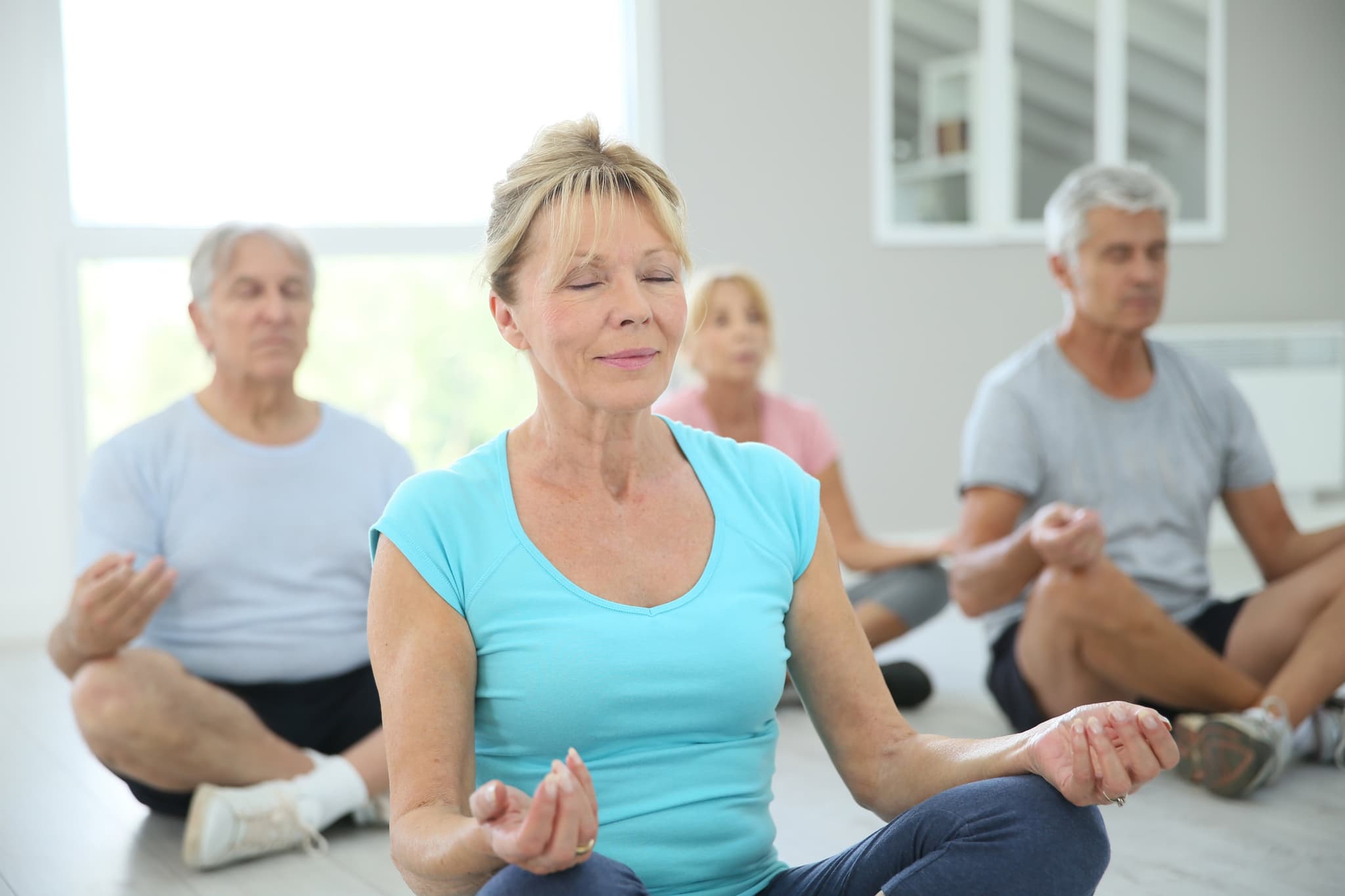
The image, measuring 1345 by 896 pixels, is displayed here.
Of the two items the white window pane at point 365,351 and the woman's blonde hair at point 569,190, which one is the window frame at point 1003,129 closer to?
the white window pane at point 365,351

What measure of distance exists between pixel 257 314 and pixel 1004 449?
1452 mm

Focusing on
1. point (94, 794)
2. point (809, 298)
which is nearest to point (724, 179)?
point (809, 298)

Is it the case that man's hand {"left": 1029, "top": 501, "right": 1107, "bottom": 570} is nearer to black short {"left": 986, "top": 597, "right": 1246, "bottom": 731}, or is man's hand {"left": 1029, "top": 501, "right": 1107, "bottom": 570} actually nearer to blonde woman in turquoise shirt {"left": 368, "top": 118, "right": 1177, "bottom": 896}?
black short {"left": 986, "top": 597, "right": 1246, "bottom": 731}

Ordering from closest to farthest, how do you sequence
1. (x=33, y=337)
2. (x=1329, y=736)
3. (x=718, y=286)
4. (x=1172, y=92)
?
(x=1329, y=736) → (x=718, y=286) → (x=33, y=337) → (x=1172, y=92)

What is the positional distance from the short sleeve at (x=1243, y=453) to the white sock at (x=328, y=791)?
5.95ft

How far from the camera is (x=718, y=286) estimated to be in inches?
134

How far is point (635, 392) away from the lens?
1335mm

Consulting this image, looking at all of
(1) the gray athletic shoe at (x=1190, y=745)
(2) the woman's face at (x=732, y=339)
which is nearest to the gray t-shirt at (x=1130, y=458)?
(1) the gray athletic shoe at (x=1190, y=745)

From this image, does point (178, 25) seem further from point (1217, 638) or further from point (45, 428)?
point (1217, 638)

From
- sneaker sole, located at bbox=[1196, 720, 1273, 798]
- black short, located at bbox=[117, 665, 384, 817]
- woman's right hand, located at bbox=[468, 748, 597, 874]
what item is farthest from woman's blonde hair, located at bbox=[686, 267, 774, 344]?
woman's right hand, located at bbox=[468, 748, 597, 874]

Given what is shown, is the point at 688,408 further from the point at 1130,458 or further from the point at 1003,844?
the point at 1003,844

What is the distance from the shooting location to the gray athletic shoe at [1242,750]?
2385 mm

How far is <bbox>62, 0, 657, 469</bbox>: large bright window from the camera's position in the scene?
429 cm

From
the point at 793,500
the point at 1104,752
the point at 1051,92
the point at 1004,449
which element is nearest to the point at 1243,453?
the point at 1004,449
